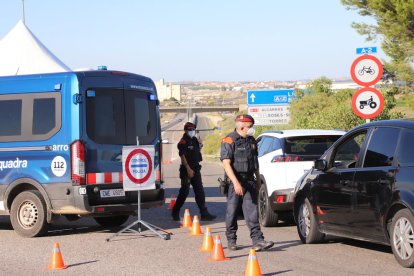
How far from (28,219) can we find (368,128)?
19.1 ft

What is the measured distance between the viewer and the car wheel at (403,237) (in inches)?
342

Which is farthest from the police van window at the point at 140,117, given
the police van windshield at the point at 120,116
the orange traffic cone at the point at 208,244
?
the orange traffic cone at the point at 208,244

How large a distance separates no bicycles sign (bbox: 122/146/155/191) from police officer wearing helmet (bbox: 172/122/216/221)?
238 centimetres

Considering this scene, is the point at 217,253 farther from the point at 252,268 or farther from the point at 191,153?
the point at 191,153

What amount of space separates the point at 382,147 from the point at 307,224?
87.2 inches

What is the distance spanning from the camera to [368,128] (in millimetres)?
10148

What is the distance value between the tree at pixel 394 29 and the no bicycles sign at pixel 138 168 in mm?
12711

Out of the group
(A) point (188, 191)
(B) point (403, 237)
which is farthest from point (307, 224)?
(A) point (188, 191)

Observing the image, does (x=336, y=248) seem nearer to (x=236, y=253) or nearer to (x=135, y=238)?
(x=236, y=253)

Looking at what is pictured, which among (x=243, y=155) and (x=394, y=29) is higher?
(x=394, y=29)

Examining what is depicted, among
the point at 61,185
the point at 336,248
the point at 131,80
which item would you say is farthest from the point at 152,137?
the point at 336,248

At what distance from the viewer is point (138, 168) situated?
12.5 metres

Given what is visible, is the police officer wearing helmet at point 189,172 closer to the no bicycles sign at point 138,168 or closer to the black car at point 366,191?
the no bicycles sign at point 138,168

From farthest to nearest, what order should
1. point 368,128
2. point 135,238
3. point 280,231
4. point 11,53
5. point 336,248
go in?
point 11,53, point 280,231, point 135,238, point 336,248, point 368,128
